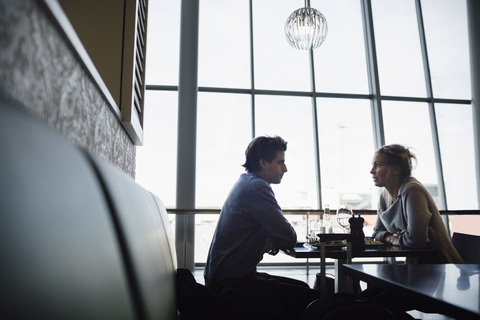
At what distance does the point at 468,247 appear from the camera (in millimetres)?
2219

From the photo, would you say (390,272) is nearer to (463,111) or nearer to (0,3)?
(0,3)

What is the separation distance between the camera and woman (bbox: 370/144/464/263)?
219 cm

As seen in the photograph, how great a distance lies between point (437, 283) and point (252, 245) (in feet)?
3.34

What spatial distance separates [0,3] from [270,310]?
1.19 m

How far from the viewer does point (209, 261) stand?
1873 millimetres

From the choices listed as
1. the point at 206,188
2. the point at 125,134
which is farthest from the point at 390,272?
the point at 206,188

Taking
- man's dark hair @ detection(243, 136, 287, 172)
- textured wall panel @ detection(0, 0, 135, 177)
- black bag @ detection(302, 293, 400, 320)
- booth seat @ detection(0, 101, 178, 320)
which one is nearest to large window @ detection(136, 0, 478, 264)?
man's dark hair @ detection(243, 136, 287, 172)

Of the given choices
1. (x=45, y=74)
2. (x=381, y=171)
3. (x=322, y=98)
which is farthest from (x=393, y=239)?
(x=322, y=98)

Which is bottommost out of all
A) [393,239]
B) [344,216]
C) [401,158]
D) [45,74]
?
[393,239]

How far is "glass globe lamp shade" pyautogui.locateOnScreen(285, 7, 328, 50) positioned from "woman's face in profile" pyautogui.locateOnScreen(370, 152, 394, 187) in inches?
81.0

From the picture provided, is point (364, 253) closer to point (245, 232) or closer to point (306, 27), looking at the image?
point (245, 232)

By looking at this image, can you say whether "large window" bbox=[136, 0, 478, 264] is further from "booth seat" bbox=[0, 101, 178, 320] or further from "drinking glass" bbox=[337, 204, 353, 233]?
"booth seat" bbox=[0, 101, 178, 320]

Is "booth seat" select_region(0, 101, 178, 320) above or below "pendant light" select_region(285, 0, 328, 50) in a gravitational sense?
below

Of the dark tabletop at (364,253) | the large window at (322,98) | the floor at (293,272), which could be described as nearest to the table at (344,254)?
the dark tabletop at (364,253)
